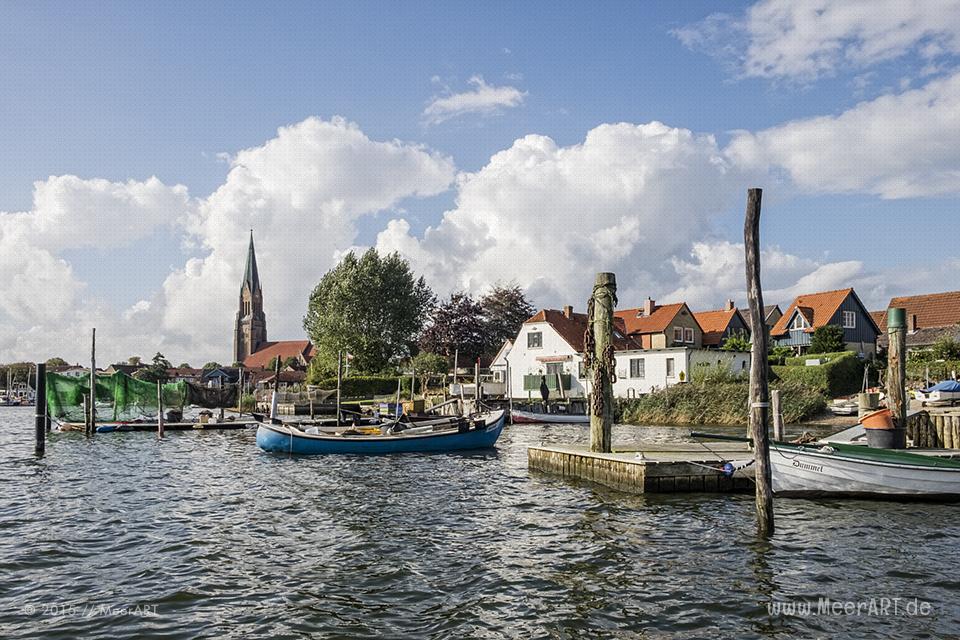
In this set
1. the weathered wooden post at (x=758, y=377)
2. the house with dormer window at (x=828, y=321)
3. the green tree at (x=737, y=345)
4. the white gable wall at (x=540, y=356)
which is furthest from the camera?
the house with dormer window at (x=828, y=321)

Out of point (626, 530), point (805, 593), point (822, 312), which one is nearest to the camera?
point (805, 593)

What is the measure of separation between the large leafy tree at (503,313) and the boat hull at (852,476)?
69.1 meters

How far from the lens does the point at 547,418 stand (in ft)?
166

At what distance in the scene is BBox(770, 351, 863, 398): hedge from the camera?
1911 inches

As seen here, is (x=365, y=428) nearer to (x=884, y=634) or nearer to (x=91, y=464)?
(x=91, y=464)

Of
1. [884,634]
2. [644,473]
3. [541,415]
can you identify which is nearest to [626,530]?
[644,473]

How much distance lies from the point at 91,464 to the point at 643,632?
2438 cm

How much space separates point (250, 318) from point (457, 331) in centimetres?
8881

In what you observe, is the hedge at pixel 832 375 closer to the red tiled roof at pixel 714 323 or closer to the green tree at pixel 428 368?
the red tiled roof at pixel 714 323

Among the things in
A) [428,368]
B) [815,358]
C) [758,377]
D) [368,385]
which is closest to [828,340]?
[815,358]

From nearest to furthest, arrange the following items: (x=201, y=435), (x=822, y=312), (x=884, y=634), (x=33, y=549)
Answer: (x=884, y=634), (x=33, y=549), (x=201, y=435), (x=822, y=312)

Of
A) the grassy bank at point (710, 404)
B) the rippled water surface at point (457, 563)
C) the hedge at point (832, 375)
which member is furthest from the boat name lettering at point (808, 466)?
the hedge at point (832, 375)

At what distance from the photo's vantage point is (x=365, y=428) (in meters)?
31.7

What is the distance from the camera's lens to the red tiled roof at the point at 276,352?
469 ft
